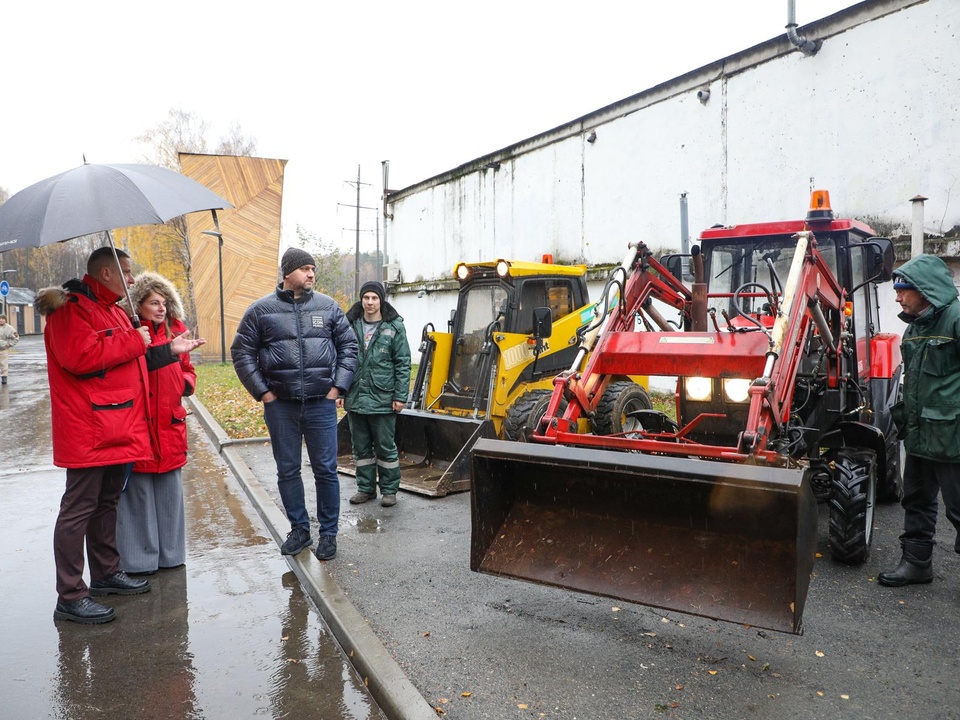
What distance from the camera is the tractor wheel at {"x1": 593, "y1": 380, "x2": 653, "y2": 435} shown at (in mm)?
7145

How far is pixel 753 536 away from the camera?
3832 mm

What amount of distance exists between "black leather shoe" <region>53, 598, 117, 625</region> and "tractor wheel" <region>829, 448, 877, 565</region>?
15.1 feet

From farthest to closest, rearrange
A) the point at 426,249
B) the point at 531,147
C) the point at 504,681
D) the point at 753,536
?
the point at 426,249 < the point at 531,147 < the point at 753,536 < the point at 504,681

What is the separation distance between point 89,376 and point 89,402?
0.15 m

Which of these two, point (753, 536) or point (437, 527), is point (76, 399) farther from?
point (753, 536)

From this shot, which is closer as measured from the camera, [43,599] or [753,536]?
[753,536]

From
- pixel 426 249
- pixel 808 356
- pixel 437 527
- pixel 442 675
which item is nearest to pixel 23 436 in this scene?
pixel 437 527

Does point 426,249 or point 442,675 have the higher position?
point 426,249

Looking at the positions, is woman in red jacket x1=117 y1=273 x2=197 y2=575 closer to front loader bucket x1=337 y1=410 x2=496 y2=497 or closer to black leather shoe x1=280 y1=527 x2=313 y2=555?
black leather shoe x1=280 y1=527 x2=313 y2=555

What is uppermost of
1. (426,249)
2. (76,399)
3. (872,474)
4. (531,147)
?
(531,147)

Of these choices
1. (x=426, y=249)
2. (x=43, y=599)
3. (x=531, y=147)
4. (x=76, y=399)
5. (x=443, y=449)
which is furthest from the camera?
(x=426, y=249)

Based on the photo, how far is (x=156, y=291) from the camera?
496cm

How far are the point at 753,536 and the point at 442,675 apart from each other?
1725mm

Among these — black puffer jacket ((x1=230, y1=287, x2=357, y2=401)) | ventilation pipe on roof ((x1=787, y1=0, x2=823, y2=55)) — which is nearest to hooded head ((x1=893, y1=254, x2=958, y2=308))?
black puffer jacket ((x1=230, y1=287, x2=357, y2=401))
